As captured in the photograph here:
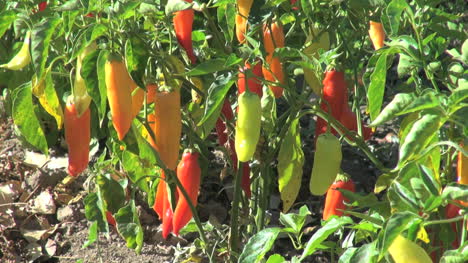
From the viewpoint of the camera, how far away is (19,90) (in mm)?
1873

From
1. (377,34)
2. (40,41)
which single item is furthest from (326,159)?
(40,41)

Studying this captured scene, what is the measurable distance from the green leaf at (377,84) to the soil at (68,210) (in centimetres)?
109

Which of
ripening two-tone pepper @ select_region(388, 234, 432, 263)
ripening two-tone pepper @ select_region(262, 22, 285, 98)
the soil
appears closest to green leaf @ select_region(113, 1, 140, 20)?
ripening two-tone pepper @ select_region(262, 22, 285, 98)

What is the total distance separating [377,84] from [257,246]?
1.33 ft

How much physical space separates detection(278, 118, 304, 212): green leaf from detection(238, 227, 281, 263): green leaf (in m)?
0.33

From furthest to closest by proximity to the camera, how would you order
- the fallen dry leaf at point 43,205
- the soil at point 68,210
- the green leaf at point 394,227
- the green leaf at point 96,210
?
the fallen dry leaf at point 43,205, the soil at point 68,210, the green leaf at point 96,210, the green leaf at point 394,227

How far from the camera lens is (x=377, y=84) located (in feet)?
5.45

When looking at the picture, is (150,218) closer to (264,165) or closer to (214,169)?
(214,169)

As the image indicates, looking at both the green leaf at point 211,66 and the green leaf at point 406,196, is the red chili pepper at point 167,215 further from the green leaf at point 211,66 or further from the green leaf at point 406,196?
the green leaf at point 406,196

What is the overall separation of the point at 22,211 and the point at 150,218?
47 centimetres

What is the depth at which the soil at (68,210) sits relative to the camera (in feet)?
9.42

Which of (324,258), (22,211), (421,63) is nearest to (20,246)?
(22,211)

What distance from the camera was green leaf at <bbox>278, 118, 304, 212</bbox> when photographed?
6.45 feet

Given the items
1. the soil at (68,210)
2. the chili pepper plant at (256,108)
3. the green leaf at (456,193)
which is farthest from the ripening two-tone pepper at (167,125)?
the soil at (68,210)
